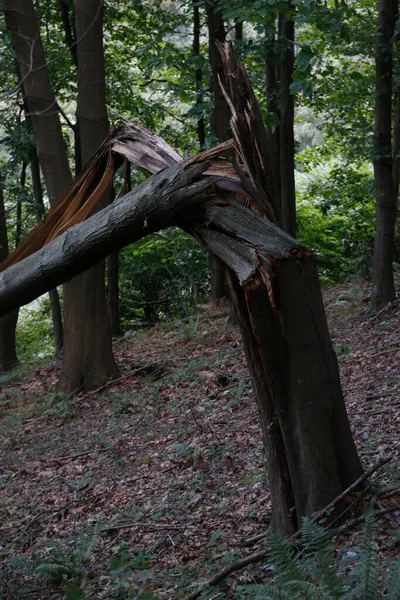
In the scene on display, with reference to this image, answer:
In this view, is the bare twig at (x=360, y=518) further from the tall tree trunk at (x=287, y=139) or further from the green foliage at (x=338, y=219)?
the green foliage at (x=338, y=219)

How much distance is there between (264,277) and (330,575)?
1.62 metres

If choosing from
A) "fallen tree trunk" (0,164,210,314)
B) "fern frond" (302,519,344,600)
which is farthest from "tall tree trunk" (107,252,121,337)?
"fern frond" (302,519,344,600)

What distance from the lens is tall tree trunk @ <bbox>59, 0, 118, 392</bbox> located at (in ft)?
36.9

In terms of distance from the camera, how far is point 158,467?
7762mm

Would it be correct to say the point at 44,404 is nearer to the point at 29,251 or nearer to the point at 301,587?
the point at 29,251

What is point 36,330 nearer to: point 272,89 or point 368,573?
point 272,89

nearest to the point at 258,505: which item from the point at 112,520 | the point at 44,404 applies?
the point at 112,520

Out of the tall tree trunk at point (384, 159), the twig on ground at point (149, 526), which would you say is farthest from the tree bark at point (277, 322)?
the tall tree trunk at point (384, 159)

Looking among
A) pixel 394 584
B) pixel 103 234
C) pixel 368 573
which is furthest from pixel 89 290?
pixel 394 584

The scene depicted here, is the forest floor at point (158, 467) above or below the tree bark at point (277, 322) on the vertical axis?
below

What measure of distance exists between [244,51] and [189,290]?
1102 cm

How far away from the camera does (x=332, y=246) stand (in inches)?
810

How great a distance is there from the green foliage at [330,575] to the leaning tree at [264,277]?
620 mm

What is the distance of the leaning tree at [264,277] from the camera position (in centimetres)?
435
